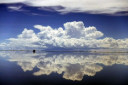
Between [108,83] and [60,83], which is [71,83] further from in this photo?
[108,83]

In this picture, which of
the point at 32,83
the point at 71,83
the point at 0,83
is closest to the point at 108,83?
the point at 71,83

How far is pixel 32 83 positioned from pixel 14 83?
1206 millimetres

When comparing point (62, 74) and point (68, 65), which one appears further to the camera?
point (68, 65)

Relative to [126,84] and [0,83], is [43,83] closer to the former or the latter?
[0,83]

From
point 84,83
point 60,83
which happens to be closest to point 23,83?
point 60,83

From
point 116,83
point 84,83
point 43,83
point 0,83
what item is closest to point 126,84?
point 116,83

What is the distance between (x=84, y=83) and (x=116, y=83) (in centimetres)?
228

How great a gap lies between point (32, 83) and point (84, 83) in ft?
11.6

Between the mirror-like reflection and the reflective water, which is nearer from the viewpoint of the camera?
the reflective water

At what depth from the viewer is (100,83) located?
12.5 m

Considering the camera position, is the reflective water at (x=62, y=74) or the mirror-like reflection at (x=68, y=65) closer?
the reflective water at (x=62, y=74)

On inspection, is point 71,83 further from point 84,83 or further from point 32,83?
point 32,83

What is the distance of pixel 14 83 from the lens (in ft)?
40.1

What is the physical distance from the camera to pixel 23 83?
1220cm
